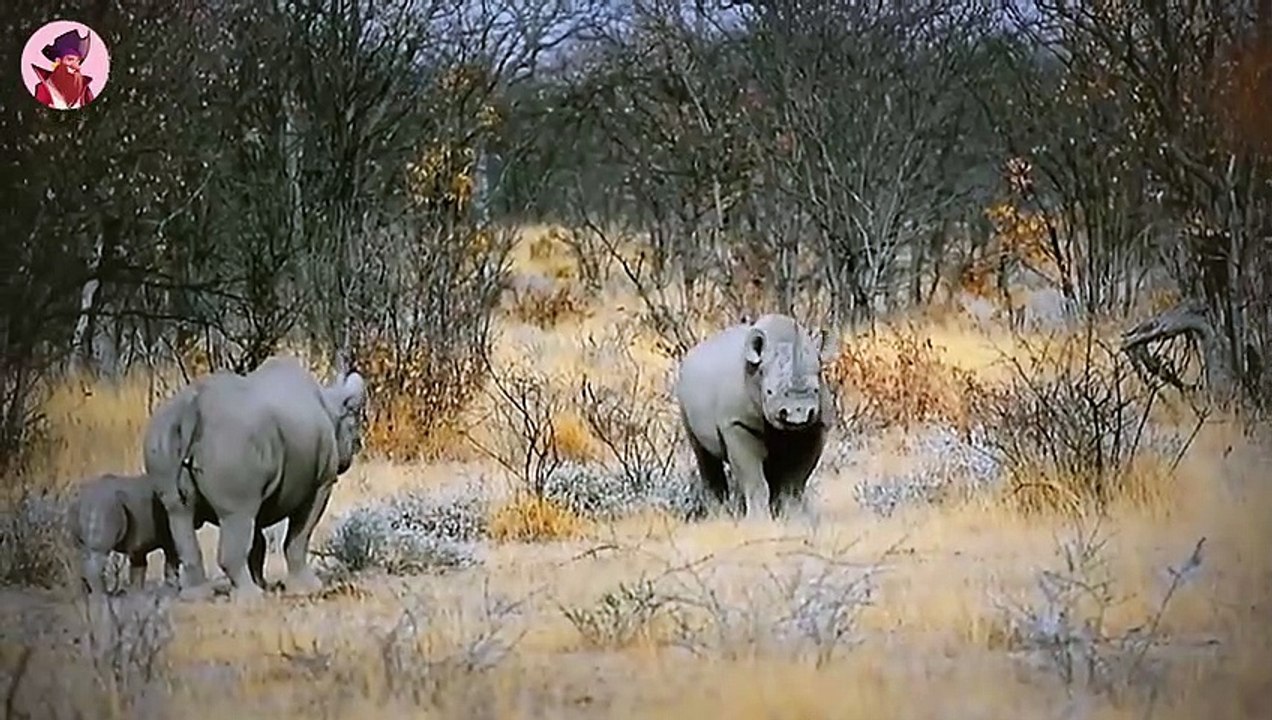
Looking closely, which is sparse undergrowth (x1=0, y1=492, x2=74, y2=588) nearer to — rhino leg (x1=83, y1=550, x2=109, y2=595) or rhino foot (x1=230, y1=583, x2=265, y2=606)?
rhino leg (x1=83, y1=550, x2=109, y2=595)

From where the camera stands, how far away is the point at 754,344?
2.88m

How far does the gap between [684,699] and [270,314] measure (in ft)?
2.45

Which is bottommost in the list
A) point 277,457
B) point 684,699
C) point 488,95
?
point 684,699

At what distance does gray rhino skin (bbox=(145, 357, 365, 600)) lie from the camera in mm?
2734

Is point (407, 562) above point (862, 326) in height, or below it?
below

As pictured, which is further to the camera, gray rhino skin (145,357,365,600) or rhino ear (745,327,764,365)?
rhino ear (745,327,764,365)

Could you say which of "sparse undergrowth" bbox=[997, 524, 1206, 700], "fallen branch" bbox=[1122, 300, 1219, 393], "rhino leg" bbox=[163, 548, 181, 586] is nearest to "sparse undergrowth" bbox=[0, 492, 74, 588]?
"rhino leg" bbox=[163, 548, 181, 586]

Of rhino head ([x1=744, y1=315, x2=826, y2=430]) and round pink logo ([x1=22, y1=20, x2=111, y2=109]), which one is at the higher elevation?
round pink logo ([x1=22, y1=20, x2=111, y2=109])

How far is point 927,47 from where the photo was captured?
9.37 ft

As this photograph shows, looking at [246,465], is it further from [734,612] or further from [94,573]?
[734,612]

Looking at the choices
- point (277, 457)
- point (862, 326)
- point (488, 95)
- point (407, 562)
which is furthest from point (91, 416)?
point (862, 326)

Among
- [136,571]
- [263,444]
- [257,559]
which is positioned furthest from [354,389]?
[136,571]

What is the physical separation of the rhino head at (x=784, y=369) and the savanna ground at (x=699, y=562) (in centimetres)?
4

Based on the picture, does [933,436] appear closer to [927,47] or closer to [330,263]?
[927,47]
